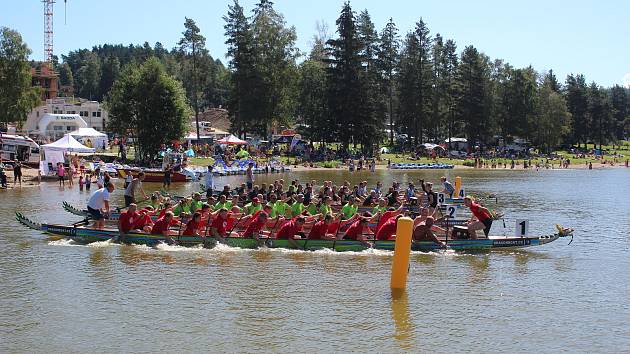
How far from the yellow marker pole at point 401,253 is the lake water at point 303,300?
1.67 ft

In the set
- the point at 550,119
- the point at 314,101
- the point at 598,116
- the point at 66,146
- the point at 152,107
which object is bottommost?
the point at 66,146

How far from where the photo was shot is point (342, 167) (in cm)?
6888

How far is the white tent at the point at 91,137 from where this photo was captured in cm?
6229

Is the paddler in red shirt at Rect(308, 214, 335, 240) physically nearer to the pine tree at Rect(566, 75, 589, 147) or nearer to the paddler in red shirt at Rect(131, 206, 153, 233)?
the paddler in red shirt at Rect(131, 206, 153, 233)

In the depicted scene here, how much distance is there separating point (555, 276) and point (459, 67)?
3031 inches

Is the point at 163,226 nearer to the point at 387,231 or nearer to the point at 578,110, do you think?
the point at 387,231

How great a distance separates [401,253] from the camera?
1576 centimetres

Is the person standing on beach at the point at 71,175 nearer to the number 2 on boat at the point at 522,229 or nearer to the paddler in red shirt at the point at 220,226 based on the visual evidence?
the paddler in red shirt at the point at 220,226

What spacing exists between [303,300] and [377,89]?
66638 mm

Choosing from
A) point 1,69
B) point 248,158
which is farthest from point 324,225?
point 1,69

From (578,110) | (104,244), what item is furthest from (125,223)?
(578,110)

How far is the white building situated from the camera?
77500mm

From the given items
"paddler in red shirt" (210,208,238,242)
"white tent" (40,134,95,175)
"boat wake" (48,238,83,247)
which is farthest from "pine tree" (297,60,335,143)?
"paddler in red shirt" (210,208,238,242)

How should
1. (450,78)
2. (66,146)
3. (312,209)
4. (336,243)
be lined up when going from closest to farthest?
(336,243) → (312,209) → (66,146) → (450,78)
